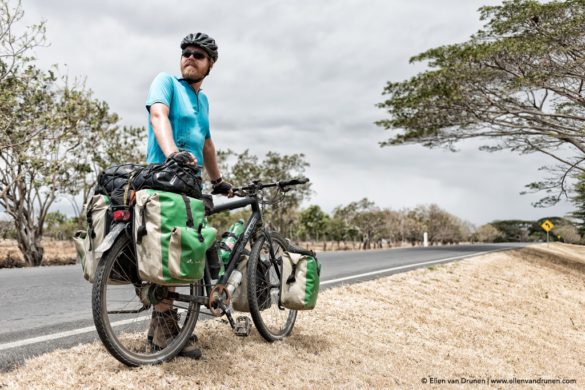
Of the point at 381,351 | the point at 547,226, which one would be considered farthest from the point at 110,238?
the point at 547,226

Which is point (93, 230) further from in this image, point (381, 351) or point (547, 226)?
point (547, 226)

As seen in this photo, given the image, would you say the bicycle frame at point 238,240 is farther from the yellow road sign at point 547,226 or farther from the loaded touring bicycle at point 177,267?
the yellow road sign at point 547,226

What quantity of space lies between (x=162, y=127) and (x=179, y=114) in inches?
9.6

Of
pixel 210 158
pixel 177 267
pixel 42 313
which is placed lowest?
pixel 42 313

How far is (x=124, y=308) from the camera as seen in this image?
317 cm

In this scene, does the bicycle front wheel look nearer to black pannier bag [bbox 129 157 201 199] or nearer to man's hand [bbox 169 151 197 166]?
black pannier bag [bbox 129 157 201 199]

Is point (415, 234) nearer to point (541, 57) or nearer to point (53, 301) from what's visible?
point (541, 57)

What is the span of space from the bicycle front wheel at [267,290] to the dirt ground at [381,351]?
0.45ft

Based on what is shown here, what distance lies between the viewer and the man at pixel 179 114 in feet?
9.55

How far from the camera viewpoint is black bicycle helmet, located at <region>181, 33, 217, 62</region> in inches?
124

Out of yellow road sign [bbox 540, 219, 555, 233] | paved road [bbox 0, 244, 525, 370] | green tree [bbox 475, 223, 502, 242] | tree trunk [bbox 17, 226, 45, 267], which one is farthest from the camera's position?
green tree [bbox 475, 223, 502, 242]

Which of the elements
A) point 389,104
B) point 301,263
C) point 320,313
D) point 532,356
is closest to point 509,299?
point 532,356

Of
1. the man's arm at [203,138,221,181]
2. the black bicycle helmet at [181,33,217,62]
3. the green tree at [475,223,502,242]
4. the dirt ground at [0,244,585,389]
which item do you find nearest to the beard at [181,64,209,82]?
the black bicycle helmet at [181,33,217,62]

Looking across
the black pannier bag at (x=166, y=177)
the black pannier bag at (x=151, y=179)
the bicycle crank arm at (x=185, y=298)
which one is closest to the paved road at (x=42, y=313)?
the bicycle crank arm at (x=185, y=298)
